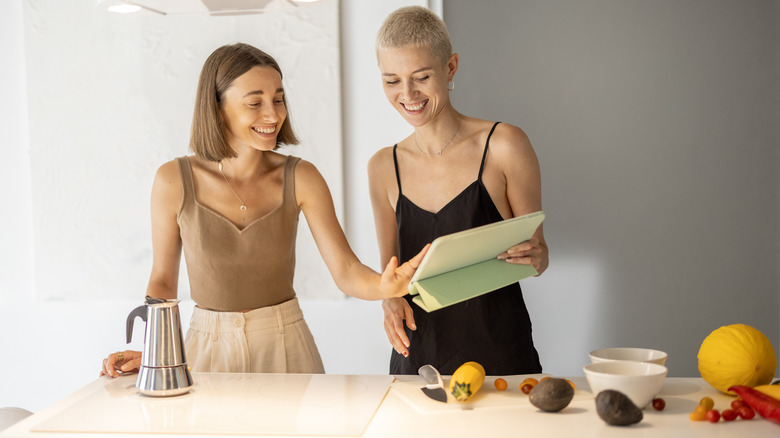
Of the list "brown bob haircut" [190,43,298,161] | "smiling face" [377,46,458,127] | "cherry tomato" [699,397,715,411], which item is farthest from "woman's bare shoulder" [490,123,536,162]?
"cherry tomato" [699,397,715,411]

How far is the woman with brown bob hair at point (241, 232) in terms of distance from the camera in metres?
2.09

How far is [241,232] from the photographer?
2.13 m

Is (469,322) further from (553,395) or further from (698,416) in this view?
(698,416)

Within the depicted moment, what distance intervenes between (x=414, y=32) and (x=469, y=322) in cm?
88

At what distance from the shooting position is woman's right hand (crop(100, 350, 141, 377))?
190cm

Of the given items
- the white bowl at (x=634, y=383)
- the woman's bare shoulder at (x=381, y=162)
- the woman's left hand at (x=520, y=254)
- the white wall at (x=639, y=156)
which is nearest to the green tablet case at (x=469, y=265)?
the woman's left hand at (x=520, y=254)

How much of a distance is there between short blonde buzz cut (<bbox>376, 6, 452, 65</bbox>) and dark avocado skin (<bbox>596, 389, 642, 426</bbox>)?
1164mm

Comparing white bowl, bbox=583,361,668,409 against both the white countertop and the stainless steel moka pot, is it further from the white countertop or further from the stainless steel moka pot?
the stainless steel moka pot

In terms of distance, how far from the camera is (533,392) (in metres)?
1.52

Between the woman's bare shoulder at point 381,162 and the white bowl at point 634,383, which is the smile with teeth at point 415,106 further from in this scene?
the white bowl at point 634,383

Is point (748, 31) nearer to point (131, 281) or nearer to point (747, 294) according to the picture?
point (747, 294)

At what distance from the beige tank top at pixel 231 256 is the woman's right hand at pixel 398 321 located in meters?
0.32

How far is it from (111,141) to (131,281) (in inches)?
27.8

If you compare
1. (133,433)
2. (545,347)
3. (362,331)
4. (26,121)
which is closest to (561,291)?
(545,347)
